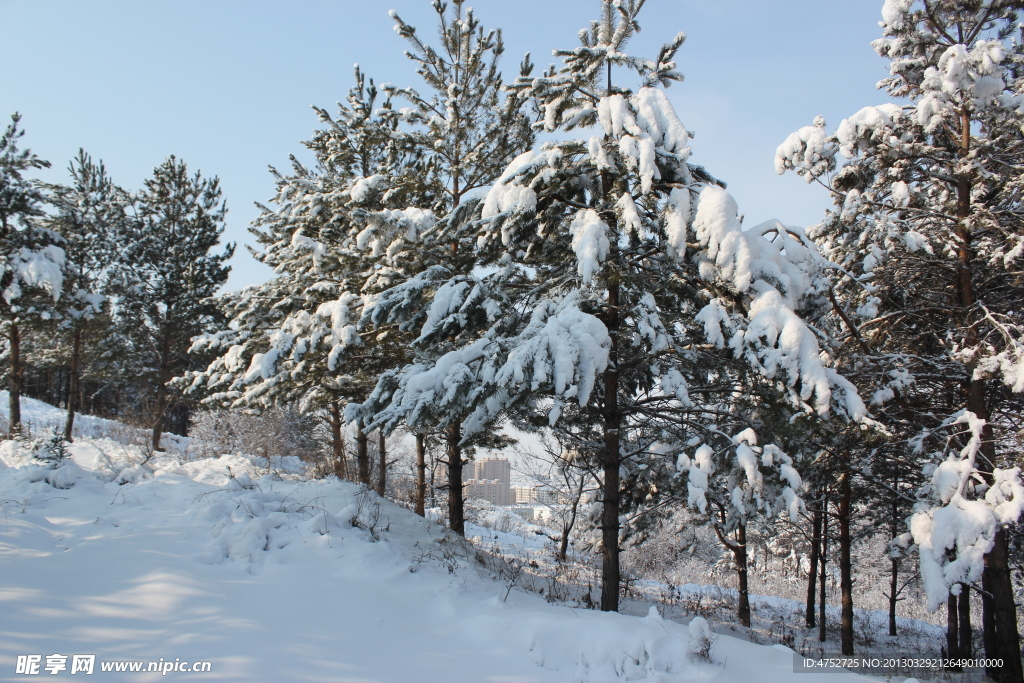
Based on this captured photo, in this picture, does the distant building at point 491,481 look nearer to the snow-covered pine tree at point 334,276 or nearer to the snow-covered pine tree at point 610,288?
the snow-covered pine tree at point 334,276

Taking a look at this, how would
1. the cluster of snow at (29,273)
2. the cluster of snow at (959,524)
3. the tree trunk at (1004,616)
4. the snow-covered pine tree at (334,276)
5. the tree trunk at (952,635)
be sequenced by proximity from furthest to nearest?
the cluster of snow at (29,273), the tree trunk at (952,635), the snow-covered pine tree at (334,276), the tree trunk at (1004,616), the cluster of snow at (959,524)

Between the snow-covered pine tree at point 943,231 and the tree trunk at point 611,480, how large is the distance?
3.46m

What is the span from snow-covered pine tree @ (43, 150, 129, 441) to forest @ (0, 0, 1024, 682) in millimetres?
1433

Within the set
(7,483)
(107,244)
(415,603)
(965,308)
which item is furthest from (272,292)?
(965,308)

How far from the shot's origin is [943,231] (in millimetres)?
8656

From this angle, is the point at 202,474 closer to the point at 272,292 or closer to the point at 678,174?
the point at 272,292

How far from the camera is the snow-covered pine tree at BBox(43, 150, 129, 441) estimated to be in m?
16.0

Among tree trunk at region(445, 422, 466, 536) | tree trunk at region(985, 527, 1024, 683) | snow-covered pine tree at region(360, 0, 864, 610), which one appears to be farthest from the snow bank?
tree trunk at region(985, 527, 1024, 683)

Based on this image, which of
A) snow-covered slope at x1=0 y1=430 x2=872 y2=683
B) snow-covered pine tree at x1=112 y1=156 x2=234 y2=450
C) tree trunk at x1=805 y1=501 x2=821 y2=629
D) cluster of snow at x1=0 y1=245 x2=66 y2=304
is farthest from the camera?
snow-covered pine tree at x1=112 y1=156 x2=234 y2=450

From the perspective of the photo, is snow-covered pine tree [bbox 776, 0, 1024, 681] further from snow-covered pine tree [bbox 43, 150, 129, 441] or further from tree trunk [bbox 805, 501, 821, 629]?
snow-covered pine tree [bbox 43, 150, 129, 441]

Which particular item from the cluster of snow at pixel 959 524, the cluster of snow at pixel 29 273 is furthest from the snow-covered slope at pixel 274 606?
the cluster of snow at pixel 29 273

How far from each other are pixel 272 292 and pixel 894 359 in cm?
1187

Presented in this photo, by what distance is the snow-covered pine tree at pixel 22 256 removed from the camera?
13555 mm

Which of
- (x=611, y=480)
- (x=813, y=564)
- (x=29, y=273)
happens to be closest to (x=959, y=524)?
(x=611, y=480)
